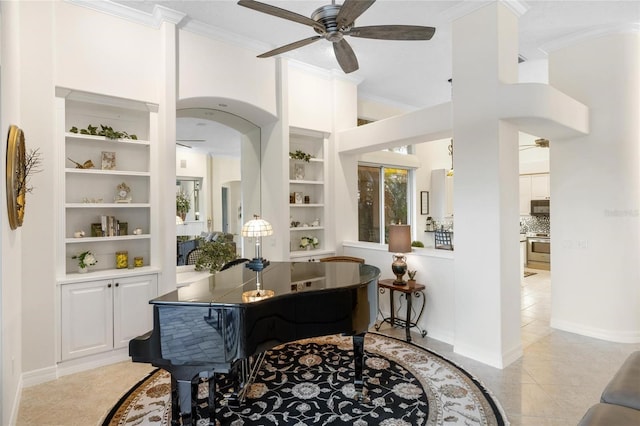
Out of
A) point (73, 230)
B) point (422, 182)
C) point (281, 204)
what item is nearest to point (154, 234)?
point (73, 230)

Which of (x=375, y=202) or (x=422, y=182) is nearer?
(x=375, y=202)

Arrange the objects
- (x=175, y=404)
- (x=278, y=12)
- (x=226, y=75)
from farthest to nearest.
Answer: (x=226, y=75)
(x=278, y=12)
(x=175, y=404)

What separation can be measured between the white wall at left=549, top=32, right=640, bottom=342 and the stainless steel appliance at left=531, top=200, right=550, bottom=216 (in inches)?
173

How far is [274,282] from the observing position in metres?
2.82

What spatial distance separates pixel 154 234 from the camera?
4.00m

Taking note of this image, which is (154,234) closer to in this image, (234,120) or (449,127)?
(234,120)

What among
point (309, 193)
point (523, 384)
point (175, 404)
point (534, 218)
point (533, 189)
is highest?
point (533, 189)

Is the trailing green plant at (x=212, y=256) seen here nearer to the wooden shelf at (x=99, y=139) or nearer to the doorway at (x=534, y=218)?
the wooden shelf at (x=99, y=139)

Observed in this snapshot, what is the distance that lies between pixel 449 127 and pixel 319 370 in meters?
2.99

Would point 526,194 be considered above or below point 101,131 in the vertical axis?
below

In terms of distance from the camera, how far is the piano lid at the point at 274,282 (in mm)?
2283

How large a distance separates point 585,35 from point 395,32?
3171 millimetres

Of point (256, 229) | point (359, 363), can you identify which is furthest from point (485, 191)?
point (256, 229)

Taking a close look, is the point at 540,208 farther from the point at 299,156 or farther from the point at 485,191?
the point at 299,156
